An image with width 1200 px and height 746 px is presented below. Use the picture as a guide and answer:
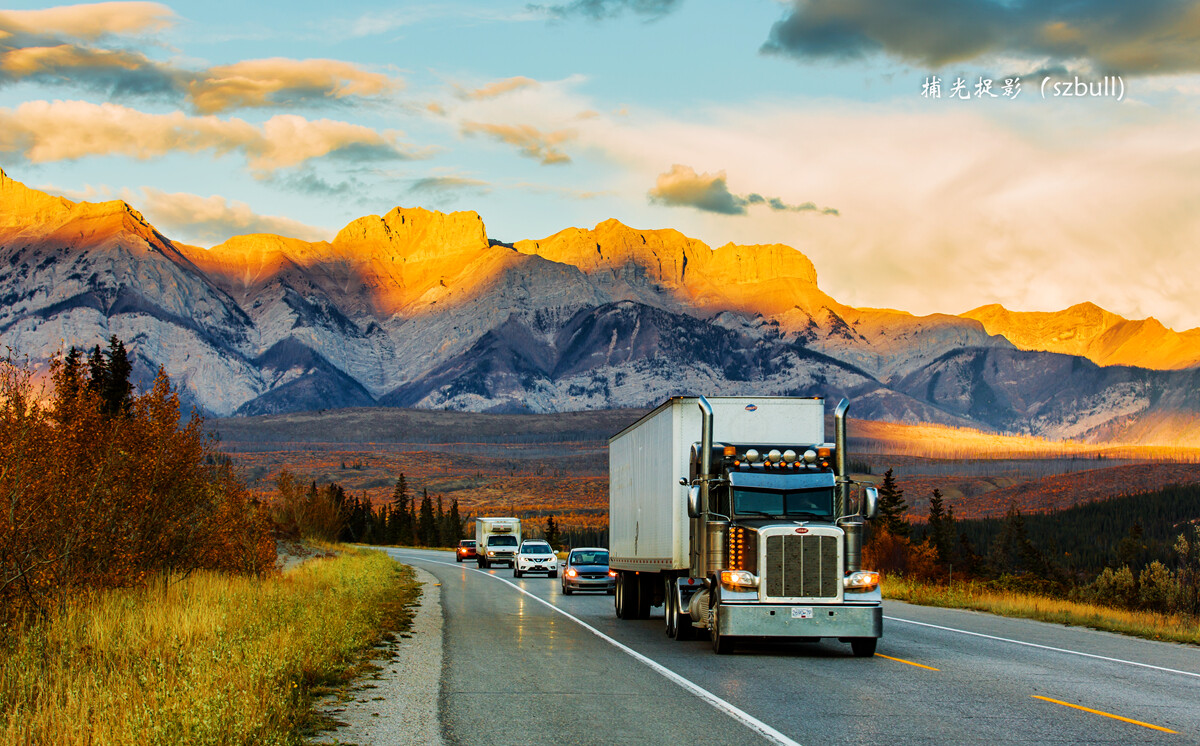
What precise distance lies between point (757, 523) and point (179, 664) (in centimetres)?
917

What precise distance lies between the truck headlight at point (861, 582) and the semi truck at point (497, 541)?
45.9m

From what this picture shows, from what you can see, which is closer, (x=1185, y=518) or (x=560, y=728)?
(x=560, y=728)

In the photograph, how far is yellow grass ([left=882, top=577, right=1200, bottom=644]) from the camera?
21672mm

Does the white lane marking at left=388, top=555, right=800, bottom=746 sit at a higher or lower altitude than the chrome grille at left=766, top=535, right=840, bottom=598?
lower

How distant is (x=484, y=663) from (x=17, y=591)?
22.0 ft

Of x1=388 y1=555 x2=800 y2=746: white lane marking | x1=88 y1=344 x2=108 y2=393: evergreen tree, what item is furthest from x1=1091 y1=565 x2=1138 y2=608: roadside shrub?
x1=88 y1=344 x2=108 y2=393: evergreen tree

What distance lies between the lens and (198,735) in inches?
348

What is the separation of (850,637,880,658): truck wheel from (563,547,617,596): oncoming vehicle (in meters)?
19.9

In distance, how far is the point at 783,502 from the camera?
60.4 feet

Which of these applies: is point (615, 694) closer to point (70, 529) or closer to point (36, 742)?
point (36, 742)

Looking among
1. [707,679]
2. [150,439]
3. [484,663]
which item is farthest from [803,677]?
[150,439]

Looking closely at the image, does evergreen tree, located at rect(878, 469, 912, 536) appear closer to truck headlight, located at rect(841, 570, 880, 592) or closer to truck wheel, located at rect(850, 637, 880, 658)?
truck wheel, located at rect(850, 637, 880, 658)

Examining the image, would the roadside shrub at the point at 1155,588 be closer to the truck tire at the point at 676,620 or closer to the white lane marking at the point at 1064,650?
the white lane marking at the point at 1064,650

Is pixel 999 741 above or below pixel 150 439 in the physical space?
below
